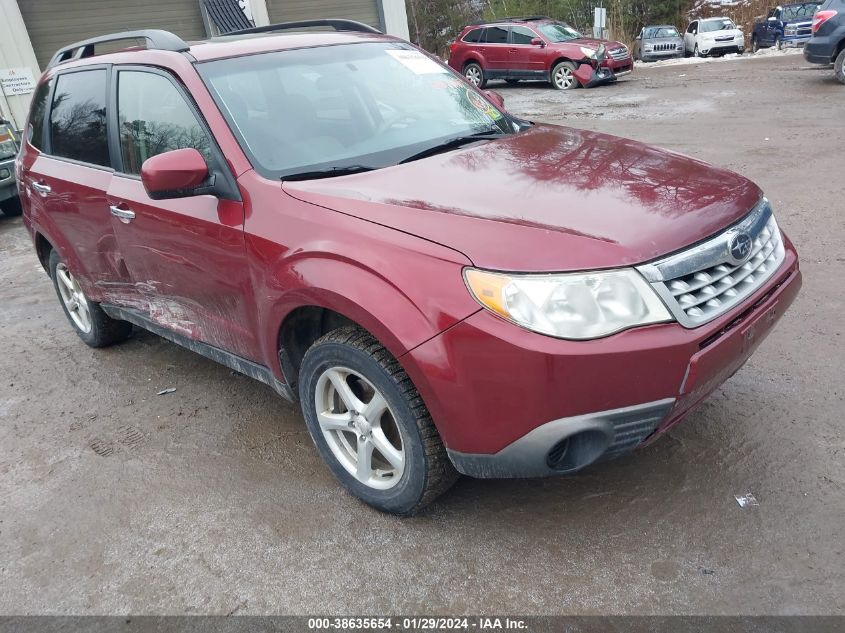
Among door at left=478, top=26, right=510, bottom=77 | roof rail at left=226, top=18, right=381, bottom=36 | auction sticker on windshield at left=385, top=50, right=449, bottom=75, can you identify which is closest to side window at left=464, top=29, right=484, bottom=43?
door at left=478, top=26, right=510, bottom=77

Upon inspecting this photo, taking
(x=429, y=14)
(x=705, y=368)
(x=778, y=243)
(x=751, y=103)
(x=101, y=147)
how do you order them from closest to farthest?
(x=705, y=368) < (x=778, y=243) < (x=101, y=147) < (x=751, y=103) < (x=429, y=14)

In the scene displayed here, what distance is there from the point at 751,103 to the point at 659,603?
11.9 m

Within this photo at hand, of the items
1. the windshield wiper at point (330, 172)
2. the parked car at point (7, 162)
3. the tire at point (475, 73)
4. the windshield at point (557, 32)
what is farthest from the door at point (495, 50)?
the windshield wiper at point (330, 172)

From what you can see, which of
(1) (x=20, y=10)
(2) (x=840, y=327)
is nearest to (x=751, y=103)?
(2) (x=840, y=327)

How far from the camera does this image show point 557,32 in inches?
693

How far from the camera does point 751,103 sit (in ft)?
39.4

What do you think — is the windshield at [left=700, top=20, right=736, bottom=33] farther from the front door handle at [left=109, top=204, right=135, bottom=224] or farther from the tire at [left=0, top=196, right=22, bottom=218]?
the front door handle at [left=109, top=204, right=135, bottom=224]

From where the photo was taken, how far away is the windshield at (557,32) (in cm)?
1725

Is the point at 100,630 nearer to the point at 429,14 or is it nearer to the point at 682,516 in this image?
the point at 682,516

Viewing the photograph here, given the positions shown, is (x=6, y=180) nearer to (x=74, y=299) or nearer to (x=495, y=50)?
(x=74, y=299)

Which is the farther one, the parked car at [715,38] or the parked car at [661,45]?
the parked car at [661,45]

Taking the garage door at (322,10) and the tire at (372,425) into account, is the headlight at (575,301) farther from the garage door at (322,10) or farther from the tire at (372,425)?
the garage door at (322,10)

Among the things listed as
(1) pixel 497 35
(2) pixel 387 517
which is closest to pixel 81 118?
(2) pixel 387 517

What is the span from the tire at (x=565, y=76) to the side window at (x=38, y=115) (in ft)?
47.0
